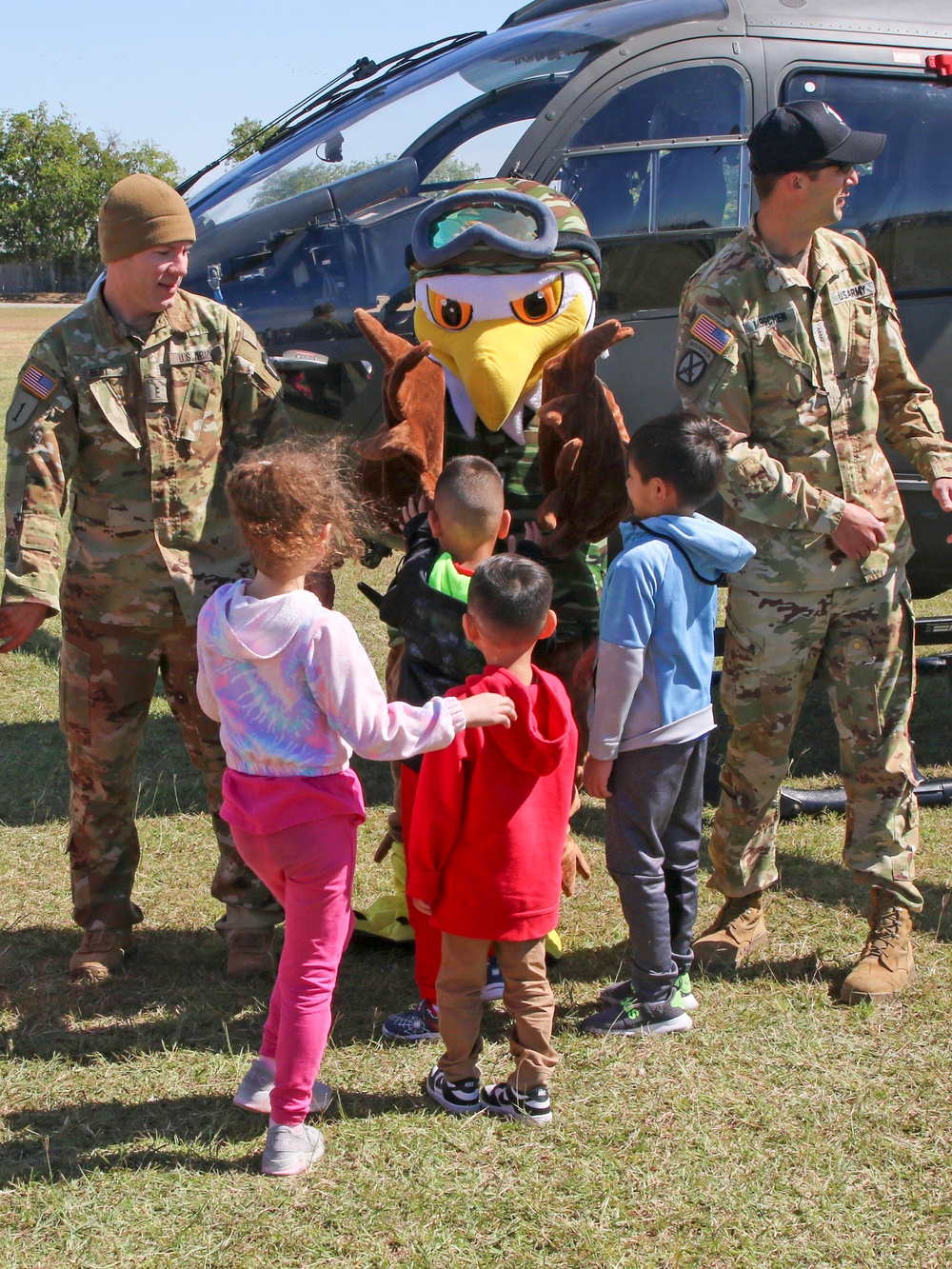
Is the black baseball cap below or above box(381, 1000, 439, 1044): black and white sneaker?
above

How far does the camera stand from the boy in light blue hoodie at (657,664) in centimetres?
305

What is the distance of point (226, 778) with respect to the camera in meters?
2.76

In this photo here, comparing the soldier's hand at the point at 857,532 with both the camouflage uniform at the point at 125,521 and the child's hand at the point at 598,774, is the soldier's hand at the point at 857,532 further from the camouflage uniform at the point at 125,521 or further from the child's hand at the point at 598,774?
the camouflage uniform at the point at 125,521

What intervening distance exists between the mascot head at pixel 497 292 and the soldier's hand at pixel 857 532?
95 cm

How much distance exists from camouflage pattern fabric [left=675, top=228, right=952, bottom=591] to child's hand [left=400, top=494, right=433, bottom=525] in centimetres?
77

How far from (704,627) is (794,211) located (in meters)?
1.16

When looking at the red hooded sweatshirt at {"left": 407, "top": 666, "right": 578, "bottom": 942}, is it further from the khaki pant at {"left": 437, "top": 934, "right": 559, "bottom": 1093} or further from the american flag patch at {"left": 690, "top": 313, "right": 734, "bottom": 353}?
the american flag patch at {"left": 690, "top": 313, "right": 734, "bottom": 353}

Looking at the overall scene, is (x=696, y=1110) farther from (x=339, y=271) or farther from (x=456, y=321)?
(x=339, y=271)

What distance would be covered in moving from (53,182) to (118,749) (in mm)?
71211

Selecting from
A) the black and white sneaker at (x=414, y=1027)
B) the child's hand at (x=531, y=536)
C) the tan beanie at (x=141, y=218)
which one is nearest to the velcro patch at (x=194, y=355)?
the tan beanie at (x=141, y=218)

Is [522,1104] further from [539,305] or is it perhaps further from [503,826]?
[539,305]

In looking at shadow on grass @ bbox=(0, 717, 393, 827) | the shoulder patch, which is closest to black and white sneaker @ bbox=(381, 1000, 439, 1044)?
shadow on grass @ bbox=(0, 717, 393, 827)

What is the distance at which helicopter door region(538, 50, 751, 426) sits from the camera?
505cm

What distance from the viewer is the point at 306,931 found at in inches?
105
